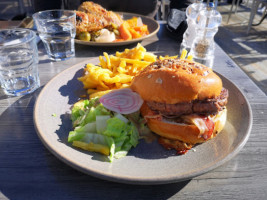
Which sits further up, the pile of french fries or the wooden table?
the pile of french fries

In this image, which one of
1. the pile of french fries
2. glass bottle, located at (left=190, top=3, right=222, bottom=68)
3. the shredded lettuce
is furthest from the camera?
glass bottle, located at (left=190, top=3, right=222, bottom=68)

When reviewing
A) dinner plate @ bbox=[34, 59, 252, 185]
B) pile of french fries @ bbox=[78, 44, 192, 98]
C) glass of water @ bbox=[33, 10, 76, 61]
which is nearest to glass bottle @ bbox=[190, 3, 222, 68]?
pile of french fries @ bbox=[78, 44, 192, 98]

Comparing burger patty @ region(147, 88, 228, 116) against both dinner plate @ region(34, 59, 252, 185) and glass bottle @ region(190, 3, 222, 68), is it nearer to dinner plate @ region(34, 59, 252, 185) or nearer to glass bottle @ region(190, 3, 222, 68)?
dinner plate @ region(34, 59, 252, 185)

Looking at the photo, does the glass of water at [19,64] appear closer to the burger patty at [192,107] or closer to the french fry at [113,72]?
the french fry at [113,72]

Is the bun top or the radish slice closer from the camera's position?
the bun top

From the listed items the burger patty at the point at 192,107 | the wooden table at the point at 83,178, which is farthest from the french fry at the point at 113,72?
the wooden table at the point at 83,178

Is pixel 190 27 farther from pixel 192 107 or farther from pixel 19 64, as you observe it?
pixel 19 64

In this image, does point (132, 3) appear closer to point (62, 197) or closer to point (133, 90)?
point (133, 90)
